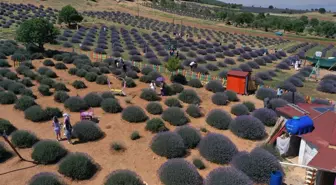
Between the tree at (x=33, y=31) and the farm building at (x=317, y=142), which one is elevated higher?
the tree at (x=33, y=31)

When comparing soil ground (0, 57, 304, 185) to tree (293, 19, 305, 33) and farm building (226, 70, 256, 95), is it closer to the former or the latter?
farm building (226, 70, 256, 95)

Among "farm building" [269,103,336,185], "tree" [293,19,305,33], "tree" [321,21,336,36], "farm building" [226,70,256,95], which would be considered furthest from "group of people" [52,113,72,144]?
"tree" [293,19,305,33]

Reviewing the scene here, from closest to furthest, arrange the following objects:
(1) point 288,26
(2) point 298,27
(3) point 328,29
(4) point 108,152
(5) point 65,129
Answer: (4) point 108,152 → (5) point 65,129 → (3) point 328,29 → (2) point 298,27 → (1) point 288,26

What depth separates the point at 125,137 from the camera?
15.9 m

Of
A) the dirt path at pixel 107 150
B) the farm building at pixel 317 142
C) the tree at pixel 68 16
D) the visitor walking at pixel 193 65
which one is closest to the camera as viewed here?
the farm building at pixel 317 142

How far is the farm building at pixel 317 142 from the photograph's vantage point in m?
11.1

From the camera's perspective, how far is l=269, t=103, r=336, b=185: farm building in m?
11.1

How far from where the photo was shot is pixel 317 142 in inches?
489

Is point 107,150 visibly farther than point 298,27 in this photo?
No

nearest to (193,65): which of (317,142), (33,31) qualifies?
(33,31)

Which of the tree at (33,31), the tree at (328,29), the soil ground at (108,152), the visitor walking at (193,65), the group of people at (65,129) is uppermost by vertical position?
the tree at (328,29)

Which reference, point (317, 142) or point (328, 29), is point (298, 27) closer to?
point (328, 29)

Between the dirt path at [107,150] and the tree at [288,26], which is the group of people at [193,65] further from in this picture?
the tree at [288,26]

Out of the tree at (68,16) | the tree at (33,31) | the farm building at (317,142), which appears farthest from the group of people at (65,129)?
the tree at (68,16)
